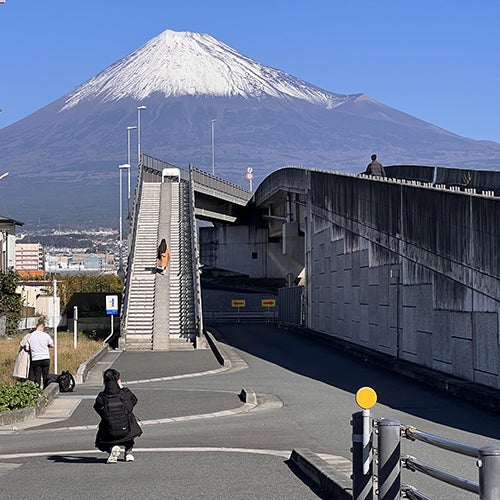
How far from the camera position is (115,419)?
13.8 metres

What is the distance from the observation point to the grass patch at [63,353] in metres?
30.2

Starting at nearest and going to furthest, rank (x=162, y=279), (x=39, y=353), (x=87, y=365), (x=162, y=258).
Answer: (x=39, y=353) < (x=87, y=365) < (x=162, y=279) < (x=162, y=258)

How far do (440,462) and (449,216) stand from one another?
11.5 meters

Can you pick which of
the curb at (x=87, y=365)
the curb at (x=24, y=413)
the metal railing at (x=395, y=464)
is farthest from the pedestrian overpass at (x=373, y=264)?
the metal railing at (x=395, y=464)

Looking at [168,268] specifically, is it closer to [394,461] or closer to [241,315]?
[241,315]

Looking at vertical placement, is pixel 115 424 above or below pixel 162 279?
below

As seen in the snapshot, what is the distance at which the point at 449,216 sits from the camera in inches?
941

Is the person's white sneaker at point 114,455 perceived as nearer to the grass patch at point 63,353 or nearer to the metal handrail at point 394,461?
the metal handrail at point 394,461

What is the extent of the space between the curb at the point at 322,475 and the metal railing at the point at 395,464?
0.60 m

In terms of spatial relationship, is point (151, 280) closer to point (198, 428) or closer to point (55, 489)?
point (198, 428)

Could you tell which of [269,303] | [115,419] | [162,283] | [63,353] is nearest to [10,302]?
[162,283]

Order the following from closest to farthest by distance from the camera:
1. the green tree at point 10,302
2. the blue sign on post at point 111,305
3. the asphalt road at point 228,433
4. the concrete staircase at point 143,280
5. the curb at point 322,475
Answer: the curb at point 322,475 → the asphalt road at point 228,433 → the blue sign on post at point 111,305 → the concrete staircase at point 143,280 → the green tree at point 10,302

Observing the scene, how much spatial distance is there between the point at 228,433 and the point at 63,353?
20051 millimetres

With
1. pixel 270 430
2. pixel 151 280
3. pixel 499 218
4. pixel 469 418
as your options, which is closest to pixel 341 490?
pixel 270 430
